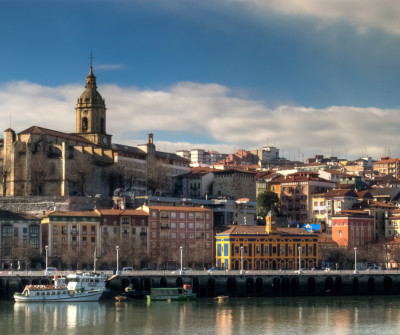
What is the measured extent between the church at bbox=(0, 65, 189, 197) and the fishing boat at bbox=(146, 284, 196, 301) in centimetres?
3642

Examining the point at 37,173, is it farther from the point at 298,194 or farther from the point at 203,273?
the point at 298,194

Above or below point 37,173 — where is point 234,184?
below

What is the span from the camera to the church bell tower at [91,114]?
479ft

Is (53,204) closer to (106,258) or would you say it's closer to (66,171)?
(66,171)

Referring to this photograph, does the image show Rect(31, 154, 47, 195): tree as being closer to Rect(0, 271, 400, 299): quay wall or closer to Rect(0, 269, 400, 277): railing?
Rect(0, 269, 400, 277): railing

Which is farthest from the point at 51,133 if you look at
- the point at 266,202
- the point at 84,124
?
the point at 266,202

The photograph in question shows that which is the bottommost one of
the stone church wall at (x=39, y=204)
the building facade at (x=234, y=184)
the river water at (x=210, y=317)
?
the river water at (x=210, y=317)

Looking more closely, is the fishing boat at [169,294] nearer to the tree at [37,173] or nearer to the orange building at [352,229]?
the tree at [37,173]

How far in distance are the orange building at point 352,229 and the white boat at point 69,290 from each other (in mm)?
45175

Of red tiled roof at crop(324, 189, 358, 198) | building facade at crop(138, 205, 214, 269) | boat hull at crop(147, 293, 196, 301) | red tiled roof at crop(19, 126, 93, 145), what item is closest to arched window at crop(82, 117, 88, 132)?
red tiled roof at crop(19, 126, 93, 145)

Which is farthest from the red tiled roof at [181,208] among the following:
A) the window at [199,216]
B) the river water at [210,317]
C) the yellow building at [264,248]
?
the river water at [210,317]

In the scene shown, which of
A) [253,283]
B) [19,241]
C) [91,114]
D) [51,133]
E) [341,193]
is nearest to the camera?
[253,283]

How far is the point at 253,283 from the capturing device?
10438 centimetres

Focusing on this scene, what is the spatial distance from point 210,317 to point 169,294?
13.9 m
